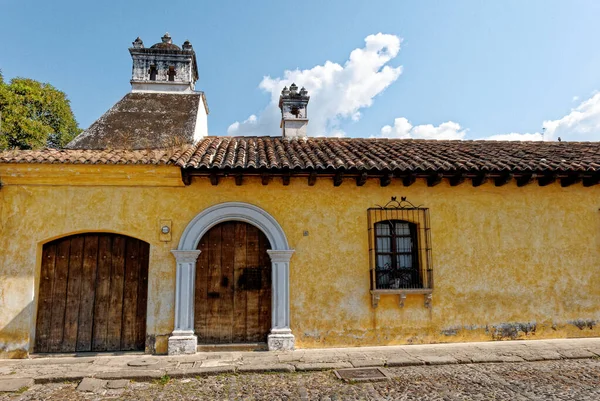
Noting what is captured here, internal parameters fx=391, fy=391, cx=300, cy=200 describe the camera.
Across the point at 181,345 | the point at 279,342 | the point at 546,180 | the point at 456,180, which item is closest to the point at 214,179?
A: the point at 181,345

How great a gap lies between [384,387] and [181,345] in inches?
140

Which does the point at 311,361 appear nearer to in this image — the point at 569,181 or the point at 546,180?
the point at 546,180

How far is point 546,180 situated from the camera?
773 cm

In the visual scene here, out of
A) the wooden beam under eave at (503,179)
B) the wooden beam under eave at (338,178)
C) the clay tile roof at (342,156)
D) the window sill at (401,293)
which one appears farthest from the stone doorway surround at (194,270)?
the wooden beam under eave at (503,179)

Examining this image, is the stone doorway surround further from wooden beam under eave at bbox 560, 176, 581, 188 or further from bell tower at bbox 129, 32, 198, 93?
wooden beam under eave at bbox 560, 176, 581, 188

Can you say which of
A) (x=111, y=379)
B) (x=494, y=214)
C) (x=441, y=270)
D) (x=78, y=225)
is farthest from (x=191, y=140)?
(x=494, y=214)

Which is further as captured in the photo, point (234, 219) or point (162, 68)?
point (162, 68)

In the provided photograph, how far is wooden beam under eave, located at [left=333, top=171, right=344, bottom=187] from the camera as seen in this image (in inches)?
279

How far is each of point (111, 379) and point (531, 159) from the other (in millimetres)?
8610

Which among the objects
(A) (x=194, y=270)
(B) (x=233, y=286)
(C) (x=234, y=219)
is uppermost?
(C) (x=234, y=219)

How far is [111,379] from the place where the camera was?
18.4ft

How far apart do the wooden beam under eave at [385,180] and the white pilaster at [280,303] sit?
7.11ft

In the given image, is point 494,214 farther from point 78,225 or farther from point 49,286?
point 49,286

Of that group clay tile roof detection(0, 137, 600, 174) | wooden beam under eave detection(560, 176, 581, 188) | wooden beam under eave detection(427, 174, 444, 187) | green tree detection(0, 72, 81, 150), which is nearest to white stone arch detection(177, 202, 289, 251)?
clay tile roof detection(0, 137, 600, 174)
